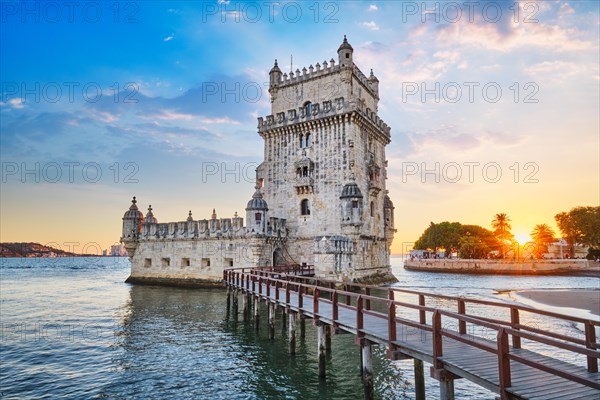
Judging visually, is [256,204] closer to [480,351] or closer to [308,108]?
[308,108]

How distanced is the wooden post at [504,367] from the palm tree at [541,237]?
329ft

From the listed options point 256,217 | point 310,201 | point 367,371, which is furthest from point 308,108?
point 367,371

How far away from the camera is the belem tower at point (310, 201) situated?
109ft

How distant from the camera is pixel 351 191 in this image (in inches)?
1281

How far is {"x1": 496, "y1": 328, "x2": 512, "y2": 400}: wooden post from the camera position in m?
6.43

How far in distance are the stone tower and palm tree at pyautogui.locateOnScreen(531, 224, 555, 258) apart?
7056 centimetres

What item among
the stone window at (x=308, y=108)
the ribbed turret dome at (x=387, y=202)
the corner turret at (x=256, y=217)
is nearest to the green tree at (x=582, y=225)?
the ribbed turret dome at (x=387, y=202)

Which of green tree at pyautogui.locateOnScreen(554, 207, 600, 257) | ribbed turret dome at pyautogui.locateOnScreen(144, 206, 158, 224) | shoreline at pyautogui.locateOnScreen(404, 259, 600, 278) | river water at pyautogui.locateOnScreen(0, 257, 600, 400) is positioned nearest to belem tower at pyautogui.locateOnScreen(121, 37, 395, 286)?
ribbed turret dome at pyautogui.locateOnScreen(144, 206, 158, 224)

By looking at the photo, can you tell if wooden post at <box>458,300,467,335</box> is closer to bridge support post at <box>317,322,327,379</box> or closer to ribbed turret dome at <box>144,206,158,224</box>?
bridge support post at <box>317,322,327,379</box>

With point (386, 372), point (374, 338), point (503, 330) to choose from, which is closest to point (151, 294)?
point (386, 372)

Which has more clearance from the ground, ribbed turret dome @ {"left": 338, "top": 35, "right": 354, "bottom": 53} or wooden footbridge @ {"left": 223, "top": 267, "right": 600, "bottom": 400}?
ribbed turret dome @ {"left": 338, "top": 35, "right": 354, "bottom": 53}

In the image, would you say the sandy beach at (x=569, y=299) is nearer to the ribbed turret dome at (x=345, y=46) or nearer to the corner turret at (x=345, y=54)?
A: the corner turret at (x=345, y=54)

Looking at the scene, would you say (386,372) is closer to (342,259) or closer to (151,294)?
(342,259)

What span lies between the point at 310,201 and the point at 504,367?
96.3ft
